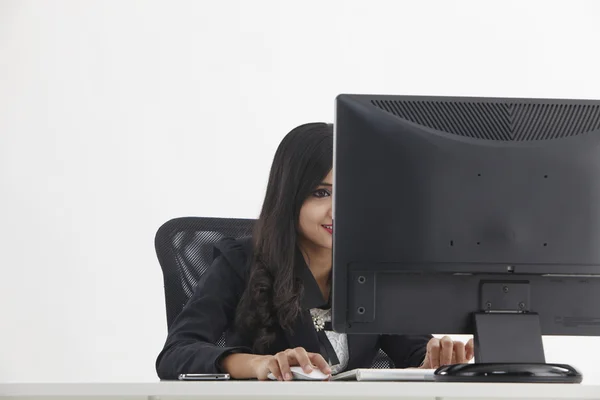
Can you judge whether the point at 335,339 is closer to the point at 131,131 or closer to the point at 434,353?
the point at 434,353

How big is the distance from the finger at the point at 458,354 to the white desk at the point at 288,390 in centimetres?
66

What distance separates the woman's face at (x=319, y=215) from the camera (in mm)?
2125

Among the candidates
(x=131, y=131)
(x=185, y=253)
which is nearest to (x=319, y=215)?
(x=185, y=253)

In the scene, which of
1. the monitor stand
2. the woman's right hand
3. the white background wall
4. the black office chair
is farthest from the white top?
the white background wall

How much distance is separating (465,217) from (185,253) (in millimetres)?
A: 1010

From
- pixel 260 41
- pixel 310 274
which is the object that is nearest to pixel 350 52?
pixel 260 41

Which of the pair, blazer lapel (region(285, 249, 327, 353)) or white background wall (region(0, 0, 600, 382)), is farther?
white background wall (region(0, 0, 600, 382))

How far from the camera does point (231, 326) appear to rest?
2.15m

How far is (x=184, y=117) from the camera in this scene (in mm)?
3826

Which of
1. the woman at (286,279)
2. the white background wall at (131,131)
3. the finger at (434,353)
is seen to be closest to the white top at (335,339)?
the woman at (286,279)

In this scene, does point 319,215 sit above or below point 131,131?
below

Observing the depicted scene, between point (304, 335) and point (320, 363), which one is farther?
point (304, 335)

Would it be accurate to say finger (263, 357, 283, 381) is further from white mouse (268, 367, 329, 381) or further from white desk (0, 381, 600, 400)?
white desk (0, 381, 600, 400)

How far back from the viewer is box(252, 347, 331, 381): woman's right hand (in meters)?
1.46
